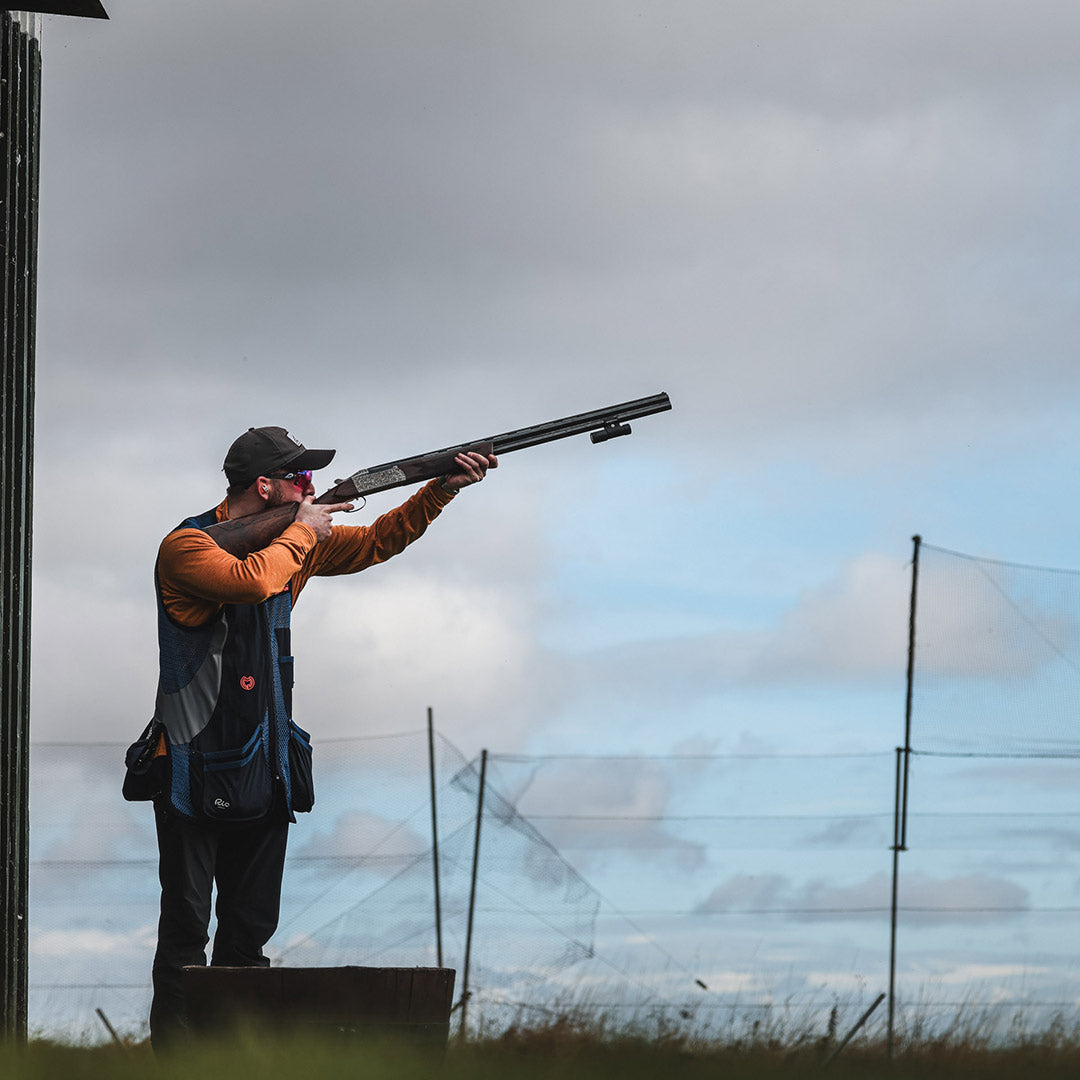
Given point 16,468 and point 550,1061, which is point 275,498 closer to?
point 16,468

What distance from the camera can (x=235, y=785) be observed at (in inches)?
200

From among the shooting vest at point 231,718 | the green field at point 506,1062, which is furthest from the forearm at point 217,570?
the green field at point 506,1062

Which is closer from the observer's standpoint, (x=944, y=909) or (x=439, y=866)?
(x=944, y=909)

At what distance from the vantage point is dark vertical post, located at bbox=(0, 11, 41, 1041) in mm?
6164

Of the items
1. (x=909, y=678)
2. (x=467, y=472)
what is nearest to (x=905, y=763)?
(x=909, y=678)

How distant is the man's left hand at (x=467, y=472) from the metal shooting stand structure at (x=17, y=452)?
6.01 feet

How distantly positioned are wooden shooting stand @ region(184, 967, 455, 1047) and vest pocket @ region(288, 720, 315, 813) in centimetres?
75

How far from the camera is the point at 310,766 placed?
17.7 feet

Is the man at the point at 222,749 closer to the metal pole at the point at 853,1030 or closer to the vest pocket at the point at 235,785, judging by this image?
the vest pocket at the point at 235,785

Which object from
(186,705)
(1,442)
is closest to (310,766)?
(186,705)

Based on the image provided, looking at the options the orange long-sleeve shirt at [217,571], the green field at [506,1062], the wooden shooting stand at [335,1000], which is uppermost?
the orange long-sleeve shirt at [217,571]

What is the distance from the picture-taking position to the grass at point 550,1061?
4.27 metres

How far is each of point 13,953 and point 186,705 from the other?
1763mm

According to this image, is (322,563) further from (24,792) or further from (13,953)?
(13,953)
